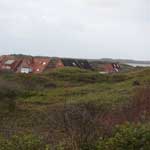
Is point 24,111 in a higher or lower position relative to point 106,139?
lower

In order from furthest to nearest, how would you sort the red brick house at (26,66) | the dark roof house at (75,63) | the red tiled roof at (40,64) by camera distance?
1. the dark roof house at (75,63)
2. the red tiled roof at (40,64)
3. the red brick house at (26,66)

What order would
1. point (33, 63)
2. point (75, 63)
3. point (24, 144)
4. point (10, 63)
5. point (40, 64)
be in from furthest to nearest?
point (75, 63) < point (10, 63) < point (33, 63) < point (40, 64) < point (24, 144)

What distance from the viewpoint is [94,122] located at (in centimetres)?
599

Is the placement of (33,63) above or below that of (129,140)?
below

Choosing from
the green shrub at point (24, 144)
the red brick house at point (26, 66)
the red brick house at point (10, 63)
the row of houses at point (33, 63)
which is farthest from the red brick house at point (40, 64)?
the green shrub at point (24, 144)

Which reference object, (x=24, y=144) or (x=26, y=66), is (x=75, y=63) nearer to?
(x=26, y=66)

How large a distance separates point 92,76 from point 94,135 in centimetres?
3946

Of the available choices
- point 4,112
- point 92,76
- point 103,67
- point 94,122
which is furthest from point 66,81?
point 94,122

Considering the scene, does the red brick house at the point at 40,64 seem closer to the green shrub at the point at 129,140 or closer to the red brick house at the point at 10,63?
the red brick house at the point at 10,63

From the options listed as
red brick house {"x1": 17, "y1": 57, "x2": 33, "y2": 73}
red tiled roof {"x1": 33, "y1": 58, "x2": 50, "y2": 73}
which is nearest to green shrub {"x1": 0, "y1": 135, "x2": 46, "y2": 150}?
red brick house {"x1": 17, "y1": 57, "x2": 33, "y2": 73}

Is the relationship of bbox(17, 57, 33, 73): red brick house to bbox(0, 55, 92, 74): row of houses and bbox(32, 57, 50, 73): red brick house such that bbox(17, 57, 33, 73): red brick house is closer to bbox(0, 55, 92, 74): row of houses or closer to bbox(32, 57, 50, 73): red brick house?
bbox(0, 55, 92, 74): row of houses

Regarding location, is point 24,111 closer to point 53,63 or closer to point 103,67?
point 53,63

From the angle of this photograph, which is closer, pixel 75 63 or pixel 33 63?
pixel 33 63

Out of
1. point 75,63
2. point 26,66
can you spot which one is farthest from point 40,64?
point 75,63
